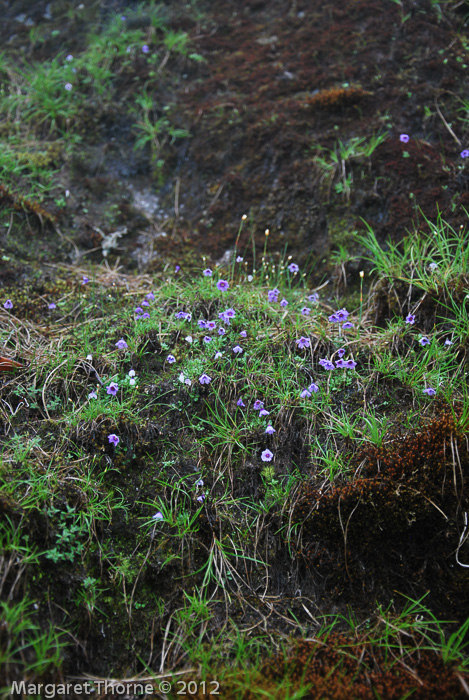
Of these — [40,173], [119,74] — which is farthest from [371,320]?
[119,74]

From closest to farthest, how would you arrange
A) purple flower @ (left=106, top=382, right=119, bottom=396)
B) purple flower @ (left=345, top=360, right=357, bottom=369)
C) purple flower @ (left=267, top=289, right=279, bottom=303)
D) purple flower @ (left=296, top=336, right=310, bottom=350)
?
purple flower @ (left=106, top=382, right=119, bottom=396) < purple flower @ (left=345, top=360, right=357, bottom=369) < purple flower @ (left=296, top=336, right=310, bottom=350) < purple flower @ (left=267, top=289, right=279, bottom=303)

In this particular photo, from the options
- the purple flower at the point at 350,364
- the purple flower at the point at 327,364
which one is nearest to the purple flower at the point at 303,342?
the purple flower at the point at 327,364

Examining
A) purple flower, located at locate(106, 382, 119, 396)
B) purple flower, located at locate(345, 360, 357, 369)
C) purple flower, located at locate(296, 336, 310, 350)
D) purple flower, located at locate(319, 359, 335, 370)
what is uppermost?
purple flower, located at locate(106, 382, 119, 396)

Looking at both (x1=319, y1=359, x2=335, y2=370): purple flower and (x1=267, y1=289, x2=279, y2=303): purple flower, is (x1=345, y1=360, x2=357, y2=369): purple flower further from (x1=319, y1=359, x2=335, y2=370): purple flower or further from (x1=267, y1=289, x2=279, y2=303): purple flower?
(x1=267, y1=289, x2=279, y2=303): purple flower

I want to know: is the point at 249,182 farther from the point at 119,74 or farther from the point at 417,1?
the point at 417,1

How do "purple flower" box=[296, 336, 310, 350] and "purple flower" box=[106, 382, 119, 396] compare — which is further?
"purple flower" box=[296, 336, 310, 350]

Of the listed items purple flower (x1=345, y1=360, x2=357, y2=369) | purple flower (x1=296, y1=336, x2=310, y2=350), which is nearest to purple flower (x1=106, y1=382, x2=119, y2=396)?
purple flower (x1=296, y1=336, x2=310, y2=350)

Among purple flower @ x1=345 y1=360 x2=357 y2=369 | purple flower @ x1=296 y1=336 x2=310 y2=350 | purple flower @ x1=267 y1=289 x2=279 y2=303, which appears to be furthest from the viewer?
purple flower @ x1=267 y1=289 x2=279 y2=303

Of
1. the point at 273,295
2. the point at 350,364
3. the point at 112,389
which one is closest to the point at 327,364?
the point at 350,364

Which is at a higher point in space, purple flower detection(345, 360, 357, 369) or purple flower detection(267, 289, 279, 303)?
purple flower detection(267, 289, 279, 303)

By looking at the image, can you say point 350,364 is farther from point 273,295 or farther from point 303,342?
point 273,295

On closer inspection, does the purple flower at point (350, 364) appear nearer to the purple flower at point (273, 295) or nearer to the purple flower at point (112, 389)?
the purple flower at point (273, 295)
